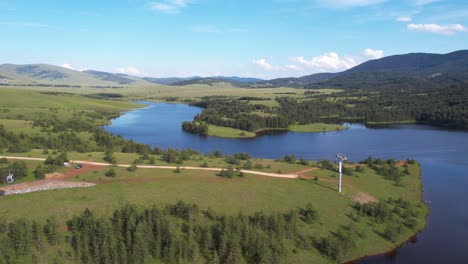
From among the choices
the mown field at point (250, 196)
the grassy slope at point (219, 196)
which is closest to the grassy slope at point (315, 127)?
the mown field at point (250, 196)

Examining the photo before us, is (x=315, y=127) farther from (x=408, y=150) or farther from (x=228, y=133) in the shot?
(x=408, y=150)

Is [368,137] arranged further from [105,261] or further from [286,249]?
[105,261]

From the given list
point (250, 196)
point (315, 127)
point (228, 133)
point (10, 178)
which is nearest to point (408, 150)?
point (315, 127)

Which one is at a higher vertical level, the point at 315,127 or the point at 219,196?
the point at 315,127

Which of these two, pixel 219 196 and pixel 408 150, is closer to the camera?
pixel 219 196

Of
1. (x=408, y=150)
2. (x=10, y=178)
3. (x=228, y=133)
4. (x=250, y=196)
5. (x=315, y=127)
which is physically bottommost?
(x=408, y=150)

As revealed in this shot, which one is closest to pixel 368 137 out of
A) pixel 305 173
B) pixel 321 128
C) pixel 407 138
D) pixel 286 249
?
pixel 407 138

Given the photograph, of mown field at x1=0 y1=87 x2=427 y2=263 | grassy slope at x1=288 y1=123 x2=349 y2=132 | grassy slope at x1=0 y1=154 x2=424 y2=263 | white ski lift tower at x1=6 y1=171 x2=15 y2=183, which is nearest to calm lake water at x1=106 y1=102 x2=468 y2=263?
mown field at x1=0 y1=87 x2=427 y2=263

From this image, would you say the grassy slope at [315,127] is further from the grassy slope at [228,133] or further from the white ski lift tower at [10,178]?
the white ski lift tower at [10,178]

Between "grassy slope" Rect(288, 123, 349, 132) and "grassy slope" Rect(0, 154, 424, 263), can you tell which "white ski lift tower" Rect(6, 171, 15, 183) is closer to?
"grassy slope" Rect(0, 154, 424, 263)
